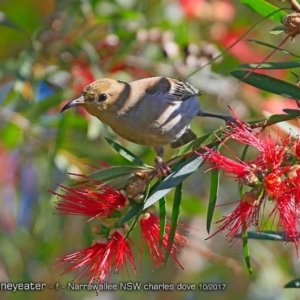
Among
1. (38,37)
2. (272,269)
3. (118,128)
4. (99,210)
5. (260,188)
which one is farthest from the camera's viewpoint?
(272,269)

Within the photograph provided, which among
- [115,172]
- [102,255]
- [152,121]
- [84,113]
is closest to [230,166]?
[115,172]

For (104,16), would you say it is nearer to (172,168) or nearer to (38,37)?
(38,37)

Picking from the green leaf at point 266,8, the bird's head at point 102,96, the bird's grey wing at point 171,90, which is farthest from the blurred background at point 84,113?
the green leaf at point 266,8

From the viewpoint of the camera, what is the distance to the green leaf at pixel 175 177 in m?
1.81

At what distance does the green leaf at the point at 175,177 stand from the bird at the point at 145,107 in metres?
0.96

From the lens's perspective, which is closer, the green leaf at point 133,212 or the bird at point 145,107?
A: the green leaf at point 133,212

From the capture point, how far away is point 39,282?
12.8 ft

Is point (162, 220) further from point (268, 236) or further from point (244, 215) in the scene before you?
point (268, 236)

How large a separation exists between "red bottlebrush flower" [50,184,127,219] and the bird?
2.86 ft

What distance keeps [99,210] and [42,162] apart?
1771mm

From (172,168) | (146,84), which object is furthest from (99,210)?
(146,84)

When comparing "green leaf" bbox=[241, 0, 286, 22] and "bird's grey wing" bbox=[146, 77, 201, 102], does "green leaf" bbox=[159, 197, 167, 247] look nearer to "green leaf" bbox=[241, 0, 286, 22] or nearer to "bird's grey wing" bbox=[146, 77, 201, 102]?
"green leaf" bbox=[241, 0, 286, 22]

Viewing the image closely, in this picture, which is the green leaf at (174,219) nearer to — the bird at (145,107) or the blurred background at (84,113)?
the bird at (145,107)

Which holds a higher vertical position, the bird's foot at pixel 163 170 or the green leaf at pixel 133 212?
the bird's foot at pixel 163 170
